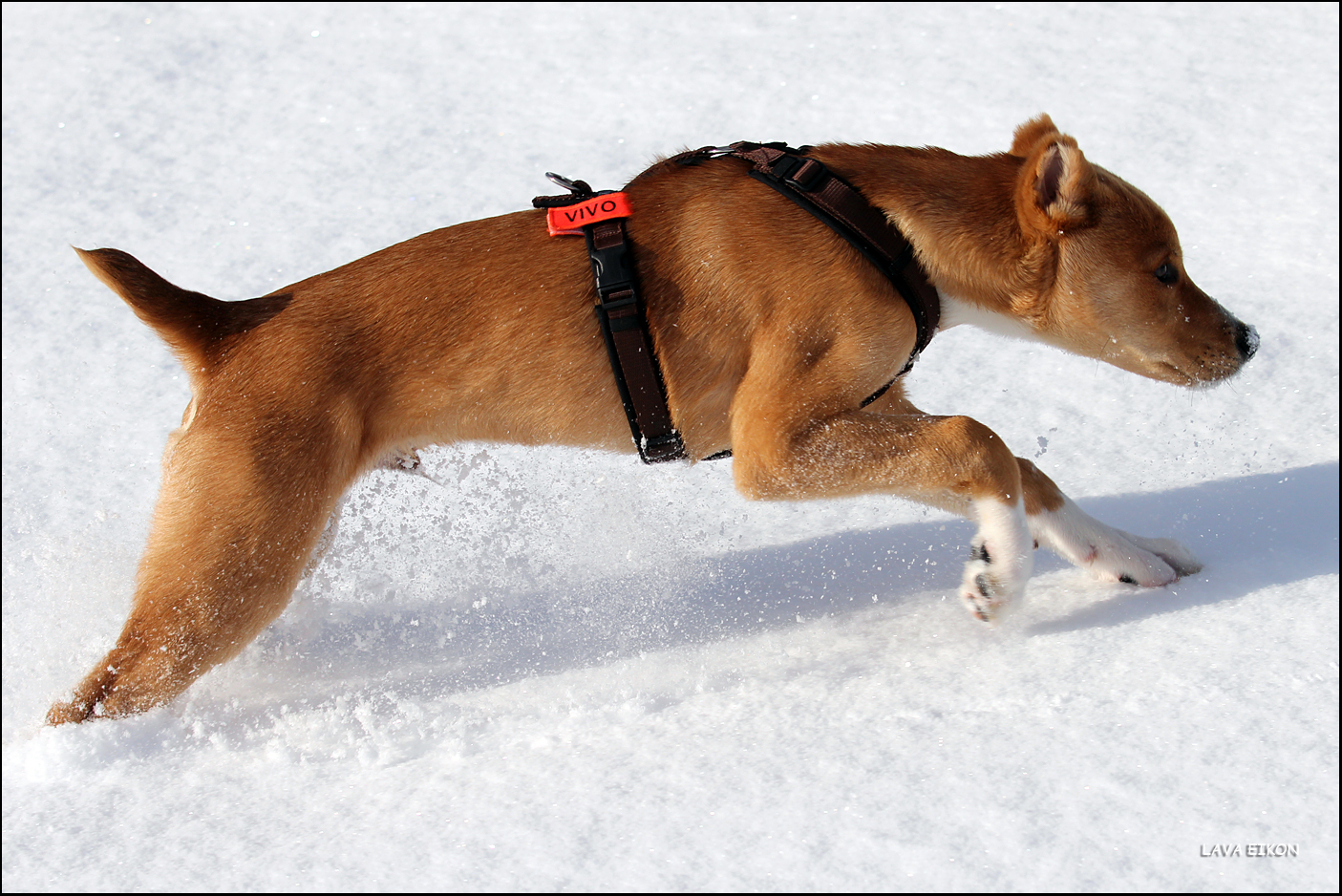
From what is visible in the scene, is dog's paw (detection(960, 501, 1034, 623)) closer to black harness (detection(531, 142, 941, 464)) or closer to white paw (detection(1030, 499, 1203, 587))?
white paw (detection(1030, 499, 1203, 587))

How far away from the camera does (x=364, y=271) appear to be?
3.25 metres

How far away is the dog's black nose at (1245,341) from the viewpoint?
11.4 ft

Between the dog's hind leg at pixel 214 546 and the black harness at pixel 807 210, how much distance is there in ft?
2.70

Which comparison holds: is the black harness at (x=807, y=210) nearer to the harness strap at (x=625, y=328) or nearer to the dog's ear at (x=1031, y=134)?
the harness strap at (x=625, y=328)

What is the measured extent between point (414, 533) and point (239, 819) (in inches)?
65.0

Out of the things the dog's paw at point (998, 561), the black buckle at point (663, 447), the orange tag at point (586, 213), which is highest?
the orange tag at point (586, 213)

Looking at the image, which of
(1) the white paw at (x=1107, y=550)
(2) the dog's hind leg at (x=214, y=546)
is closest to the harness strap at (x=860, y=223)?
(1) the white paw at (x=1107, y=550)

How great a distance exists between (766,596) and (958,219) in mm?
1428

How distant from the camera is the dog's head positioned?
10.3ft

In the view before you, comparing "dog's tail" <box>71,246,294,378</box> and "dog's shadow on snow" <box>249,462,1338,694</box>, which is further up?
"dog's tail" <box>71,246,294,378</box>

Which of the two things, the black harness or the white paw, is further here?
the white paw

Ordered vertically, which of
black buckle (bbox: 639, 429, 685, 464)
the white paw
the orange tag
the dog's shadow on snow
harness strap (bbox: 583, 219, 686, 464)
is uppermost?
the orange tag

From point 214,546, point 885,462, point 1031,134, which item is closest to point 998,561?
point 885,462

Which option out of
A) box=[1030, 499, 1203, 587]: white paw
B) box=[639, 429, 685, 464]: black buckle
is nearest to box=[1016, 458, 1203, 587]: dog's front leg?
box=[1030, 499, 1203, 587]: white paw
